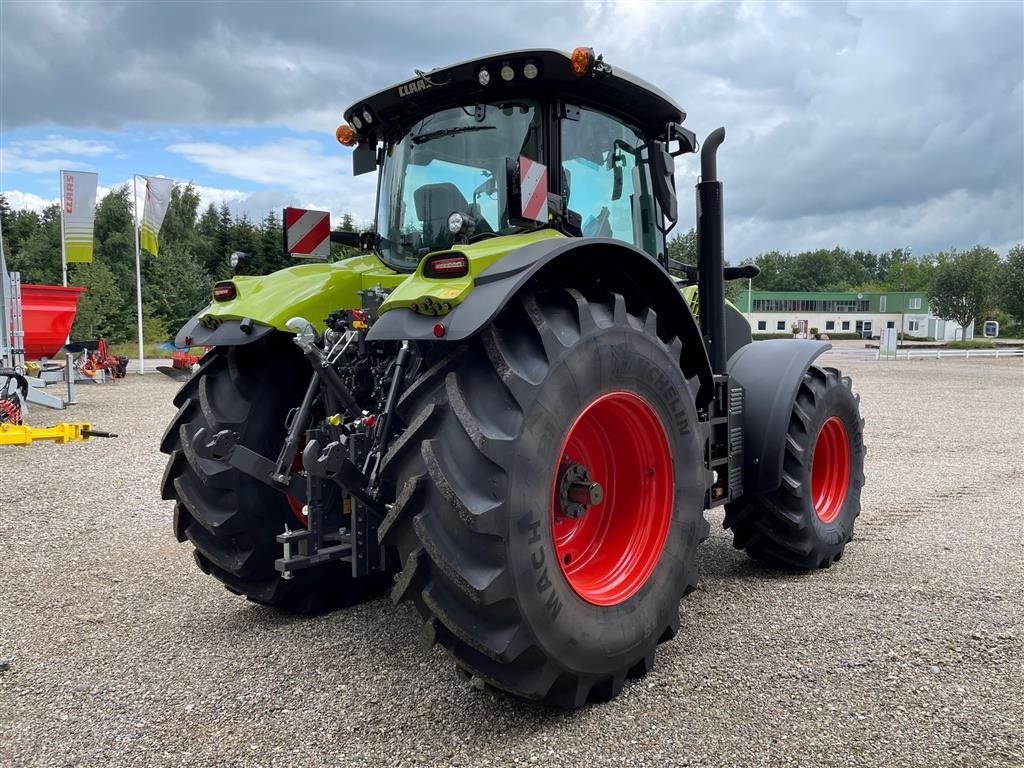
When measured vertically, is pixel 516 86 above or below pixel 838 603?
above

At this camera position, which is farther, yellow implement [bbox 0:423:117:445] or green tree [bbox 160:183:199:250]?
green tree [bbox 160:183:199:250]

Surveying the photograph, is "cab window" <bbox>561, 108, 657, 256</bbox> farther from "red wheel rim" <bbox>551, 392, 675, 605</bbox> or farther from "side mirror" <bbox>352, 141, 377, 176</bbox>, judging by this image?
"side mirror" <bbox>352, 141, 377, 176</bbox>

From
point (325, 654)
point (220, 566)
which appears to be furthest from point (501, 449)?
point (220, 566)

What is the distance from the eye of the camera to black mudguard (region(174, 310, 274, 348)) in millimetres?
3191

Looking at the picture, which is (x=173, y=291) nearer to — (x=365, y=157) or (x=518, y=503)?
(x=365, y=157)

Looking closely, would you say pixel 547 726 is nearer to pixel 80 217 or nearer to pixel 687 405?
pixel 687 405

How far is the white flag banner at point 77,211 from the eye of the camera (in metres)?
18.6

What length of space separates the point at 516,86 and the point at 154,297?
4430 centimetres

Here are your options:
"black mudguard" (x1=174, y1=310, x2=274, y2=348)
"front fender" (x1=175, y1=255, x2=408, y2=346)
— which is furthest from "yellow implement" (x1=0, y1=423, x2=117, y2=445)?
"front fender" (x1=175, y1=255, x2=408, y2=346)

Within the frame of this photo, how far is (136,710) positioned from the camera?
2.79 m

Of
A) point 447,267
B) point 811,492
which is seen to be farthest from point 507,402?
point 811,492

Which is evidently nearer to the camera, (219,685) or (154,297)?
(219,685)

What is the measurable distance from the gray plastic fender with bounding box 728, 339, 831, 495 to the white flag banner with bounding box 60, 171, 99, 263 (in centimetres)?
1873

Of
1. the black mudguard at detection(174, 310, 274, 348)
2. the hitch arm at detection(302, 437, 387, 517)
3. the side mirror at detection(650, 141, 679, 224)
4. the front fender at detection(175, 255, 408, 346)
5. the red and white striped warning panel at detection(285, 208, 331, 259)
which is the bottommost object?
the hitch arm at detection(302, 437, 387, 517)
